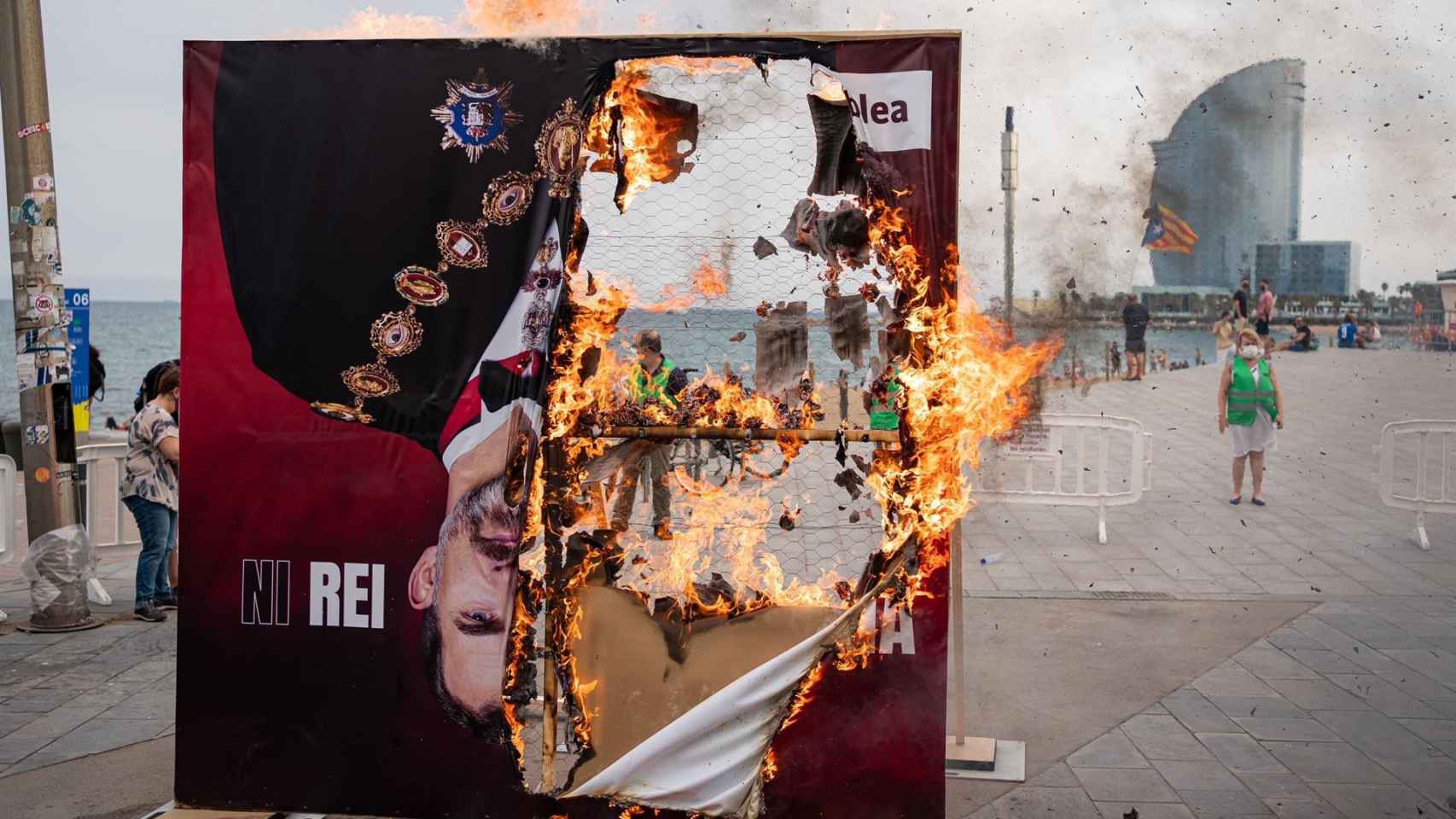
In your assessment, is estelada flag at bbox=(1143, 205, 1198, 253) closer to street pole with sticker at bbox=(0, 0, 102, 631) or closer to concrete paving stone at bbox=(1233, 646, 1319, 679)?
concrete paving stone at bbox=(1233, 646, 1319, 679)

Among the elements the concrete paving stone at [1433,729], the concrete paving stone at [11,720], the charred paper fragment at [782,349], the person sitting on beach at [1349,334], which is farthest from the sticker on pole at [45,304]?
the person sitting on beach at [1349,334]

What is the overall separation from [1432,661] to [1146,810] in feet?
10.5

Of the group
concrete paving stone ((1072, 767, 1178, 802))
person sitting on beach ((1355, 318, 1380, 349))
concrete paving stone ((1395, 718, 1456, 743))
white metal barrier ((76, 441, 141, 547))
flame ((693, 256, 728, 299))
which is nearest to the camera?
flame ((693, 256, 728, 299))

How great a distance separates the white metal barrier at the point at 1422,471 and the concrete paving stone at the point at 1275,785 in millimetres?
5807

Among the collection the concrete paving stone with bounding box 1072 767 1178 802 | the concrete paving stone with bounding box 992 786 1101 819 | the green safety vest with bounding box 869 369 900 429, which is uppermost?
the green safety vest with bounding box 869 369 900 429

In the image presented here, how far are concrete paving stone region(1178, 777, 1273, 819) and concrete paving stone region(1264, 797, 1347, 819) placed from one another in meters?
0.05

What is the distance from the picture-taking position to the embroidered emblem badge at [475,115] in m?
4.37

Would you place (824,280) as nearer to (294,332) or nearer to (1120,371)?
(294,332)

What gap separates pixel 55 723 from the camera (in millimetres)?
6133

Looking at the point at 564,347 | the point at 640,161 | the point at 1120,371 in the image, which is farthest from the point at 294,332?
the point at 1120,371

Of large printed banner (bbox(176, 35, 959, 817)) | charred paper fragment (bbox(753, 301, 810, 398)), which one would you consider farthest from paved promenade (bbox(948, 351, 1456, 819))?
charred paper fragment (bbox(753, 301, 810, 398))

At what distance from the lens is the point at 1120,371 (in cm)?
2198

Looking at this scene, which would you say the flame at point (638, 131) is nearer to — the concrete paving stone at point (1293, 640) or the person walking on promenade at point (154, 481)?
the person walking on promenade at point (154, 481)

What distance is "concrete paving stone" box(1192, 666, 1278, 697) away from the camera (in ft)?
21.1
